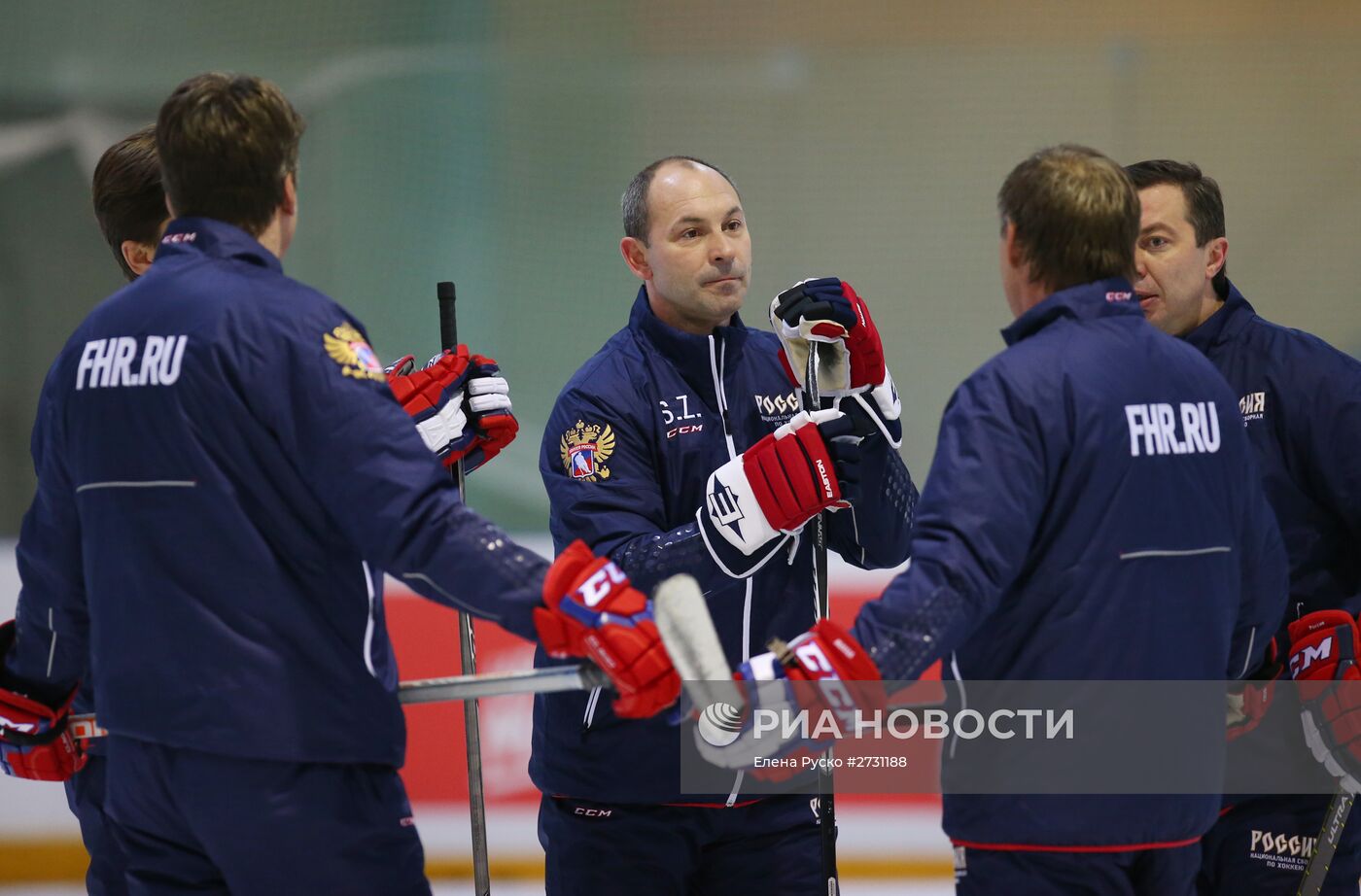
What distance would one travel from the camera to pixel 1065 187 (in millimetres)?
2016

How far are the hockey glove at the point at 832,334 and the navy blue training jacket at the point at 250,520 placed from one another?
0.78 metres

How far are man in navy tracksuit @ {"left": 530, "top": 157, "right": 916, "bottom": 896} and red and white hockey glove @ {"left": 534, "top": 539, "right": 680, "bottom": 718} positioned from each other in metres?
0.55

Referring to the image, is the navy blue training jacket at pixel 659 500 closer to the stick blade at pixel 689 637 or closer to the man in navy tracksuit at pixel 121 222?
the stick blade at pixel 689 637

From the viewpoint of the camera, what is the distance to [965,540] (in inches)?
74.1

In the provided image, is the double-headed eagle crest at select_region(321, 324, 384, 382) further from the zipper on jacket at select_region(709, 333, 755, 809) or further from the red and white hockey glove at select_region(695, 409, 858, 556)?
the zipper on jacket at select_region(709, 333, 755, 809)

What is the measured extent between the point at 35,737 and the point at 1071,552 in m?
1.59

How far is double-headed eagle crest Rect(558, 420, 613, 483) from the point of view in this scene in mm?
2656

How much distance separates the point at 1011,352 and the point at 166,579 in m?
1.13

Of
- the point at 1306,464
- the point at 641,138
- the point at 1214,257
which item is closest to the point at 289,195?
the point at 1214,257

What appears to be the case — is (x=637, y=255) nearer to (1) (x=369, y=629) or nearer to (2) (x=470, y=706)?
(2) (x=470, y=706)

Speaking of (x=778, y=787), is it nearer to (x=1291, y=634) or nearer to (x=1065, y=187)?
(x=1291, y=634)

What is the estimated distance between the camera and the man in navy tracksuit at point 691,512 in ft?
8.35

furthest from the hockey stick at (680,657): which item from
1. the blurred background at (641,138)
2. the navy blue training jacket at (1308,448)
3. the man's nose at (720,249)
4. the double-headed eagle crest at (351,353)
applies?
the blurred background at (641,138)

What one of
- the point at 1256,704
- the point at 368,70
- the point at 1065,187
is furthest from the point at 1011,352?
the point at 368,70
